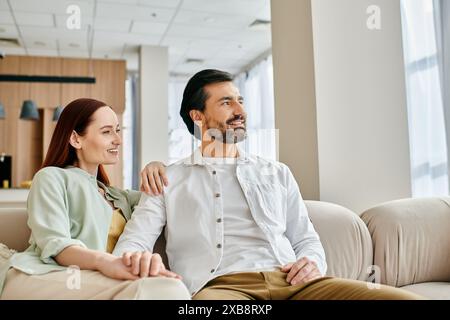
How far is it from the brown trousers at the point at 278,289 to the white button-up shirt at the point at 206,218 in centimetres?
9

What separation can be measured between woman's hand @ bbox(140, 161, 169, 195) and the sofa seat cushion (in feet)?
3.51

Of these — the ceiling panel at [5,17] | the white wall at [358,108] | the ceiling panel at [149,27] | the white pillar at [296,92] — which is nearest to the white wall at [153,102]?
the ceiling panel at [149,27]

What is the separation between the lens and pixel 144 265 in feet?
3.73

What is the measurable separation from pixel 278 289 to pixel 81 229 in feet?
2.20

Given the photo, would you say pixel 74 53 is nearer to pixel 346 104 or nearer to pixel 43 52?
pixel 43 52

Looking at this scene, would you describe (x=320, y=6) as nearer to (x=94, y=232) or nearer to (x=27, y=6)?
(x=94, y=232)

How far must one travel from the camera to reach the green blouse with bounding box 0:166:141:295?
4.17ft

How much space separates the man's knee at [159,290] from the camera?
1018 mm

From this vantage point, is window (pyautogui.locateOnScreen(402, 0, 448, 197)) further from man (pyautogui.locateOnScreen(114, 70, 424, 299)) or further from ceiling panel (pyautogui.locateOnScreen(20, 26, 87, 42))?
ceiling panel (pyautogui.locateOnScreen(20, 26, 87, 42))

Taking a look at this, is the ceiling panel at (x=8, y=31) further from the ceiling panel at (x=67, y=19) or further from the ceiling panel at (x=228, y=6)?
the ceiling panel at (x=228, y=6)

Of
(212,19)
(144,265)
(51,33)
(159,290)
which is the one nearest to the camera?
(159,290)

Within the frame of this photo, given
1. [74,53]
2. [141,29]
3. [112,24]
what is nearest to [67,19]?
[112,24]

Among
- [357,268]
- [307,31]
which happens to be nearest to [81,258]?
[357,268]

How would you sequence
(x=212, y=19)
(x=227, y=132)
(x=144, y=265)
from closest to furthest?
1. (x=144, y=265)
2. (x=227, y=132)
3. (x=212, y=19)
